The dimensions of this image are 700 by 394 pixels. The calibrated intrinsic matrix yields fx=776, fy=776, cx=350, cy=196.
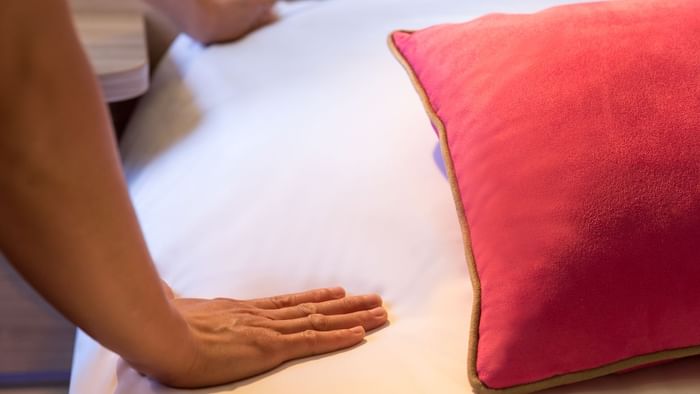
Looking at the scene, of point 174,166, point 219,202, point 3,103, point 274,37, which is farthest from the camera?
point 274,37

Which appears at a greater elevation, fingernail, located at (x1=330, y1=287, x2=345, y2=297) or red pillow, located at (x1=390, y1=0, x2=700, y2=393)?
red pillow, located at (x1=390, y1=0, x2=700, y2=393)

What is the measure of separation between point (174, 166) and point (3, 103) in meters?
0.60

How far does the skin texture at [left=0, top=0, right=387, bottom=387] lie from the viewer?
0.51m

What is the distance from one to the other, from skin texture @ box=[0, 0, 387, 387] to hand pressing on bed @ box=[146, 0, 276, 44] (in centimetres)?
75

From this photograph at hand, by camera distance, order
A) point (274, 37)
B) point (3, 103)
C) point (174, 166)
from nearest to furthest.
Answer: point (3, 103)
point (174, 166)
point (274, 37)

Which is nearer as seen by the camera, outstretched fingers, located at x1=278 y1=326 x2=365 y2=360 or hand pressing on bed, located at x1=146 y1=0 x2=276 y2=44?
outstretched fingers, located at x1=278 y1=326 x2=365 y2=360

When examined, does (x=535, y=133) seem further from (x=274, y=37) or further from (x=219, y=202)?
(x=274, y=37)

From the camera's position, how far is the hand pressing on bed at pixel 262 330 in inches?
29.0

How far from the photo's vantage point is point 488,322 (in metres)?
0.72

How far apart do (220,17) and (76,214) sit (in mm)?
864

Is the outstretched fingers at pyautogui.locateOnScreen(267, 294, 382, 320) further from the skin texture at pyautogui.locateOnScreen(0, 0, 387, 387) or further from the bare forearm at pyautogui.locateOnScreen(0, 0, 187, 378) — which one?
the bare forearm at pyautogui.locateOnScreen(0, 0, 187, 378)

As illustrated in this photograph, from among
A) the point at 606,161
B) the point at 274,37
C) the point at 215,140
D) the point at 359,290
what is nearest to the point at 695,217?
the point at 606,161

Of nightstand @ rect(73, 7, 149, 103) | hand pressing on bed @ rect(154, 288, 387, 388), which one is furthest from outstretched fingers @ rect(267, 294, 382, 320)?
nightstand @ rect(73, 7, 149, 103)

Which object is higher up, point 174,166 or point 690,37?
point 690,37
